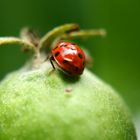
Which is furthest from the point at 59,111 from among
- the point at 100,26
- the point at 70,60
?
the point at 100,26

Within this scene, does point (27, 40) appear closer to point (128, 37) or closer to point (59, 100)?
point (59, 100)

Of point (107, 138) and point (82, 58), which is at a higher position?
point (82, 58)

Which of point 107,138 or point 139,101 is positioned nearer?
point 107,138

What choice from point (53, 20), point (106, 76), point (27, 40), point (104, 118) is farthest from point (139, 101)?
point (104, 118)

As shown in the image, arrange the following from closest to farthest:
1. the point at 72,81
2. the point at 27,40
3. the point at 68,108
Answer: the point at 68,108, the point at 72,81, the point at 27,40

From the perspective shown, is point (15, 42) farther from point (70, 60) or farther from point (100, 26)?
point (100, 26)

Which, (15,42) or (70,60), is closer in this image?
(70,60)

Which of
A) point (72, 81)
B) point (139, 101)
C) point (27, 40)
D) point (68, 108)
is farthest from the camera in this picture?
point (139, 101)
